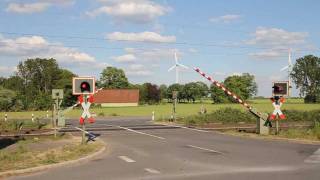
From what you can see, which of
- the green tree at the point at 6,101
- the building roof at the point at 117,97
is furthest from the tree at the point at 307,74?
the green tree at the point at 6,101

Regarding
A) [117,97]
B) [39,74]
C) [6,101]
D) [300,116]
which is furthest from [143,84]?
[300,116]

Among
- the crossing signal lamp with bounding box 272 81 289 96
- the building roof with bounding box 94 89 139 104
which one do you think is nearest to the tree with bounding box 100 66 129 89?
the building roof with bounding box 94 89 139 104

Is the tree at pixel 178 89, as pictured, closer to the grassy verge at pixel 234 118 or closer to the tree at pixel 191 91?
the tree at pixel 191 91

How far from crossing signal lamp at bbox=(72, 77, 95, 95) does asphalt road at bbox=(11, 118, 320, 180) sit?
2.38 metres

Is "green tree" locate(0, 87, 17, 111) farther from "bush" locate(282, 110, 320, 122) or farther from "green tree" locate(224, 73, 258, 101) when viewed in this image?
"green tree" locate(224, 73, 258, 101)

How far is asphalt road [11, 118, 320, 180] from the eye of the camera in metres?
13.2

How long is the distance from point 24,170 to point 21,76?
132575mm

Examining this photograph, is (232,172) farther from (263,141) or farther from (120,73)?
(120,73)

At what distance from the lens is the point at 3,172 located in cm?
1348

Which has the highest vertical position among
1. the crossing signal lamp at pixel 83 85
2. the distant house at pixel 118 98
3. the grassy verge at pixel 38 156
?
the distant house at pixel 118 98

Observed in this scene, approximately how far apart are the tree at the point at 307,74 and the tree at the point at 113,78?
52212 mm

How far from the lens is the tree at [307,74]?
509ft

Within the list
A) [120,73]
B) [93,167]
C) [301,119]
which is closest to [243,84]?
[120,73]

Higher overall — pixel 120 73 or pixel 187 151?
pixel 120 73
